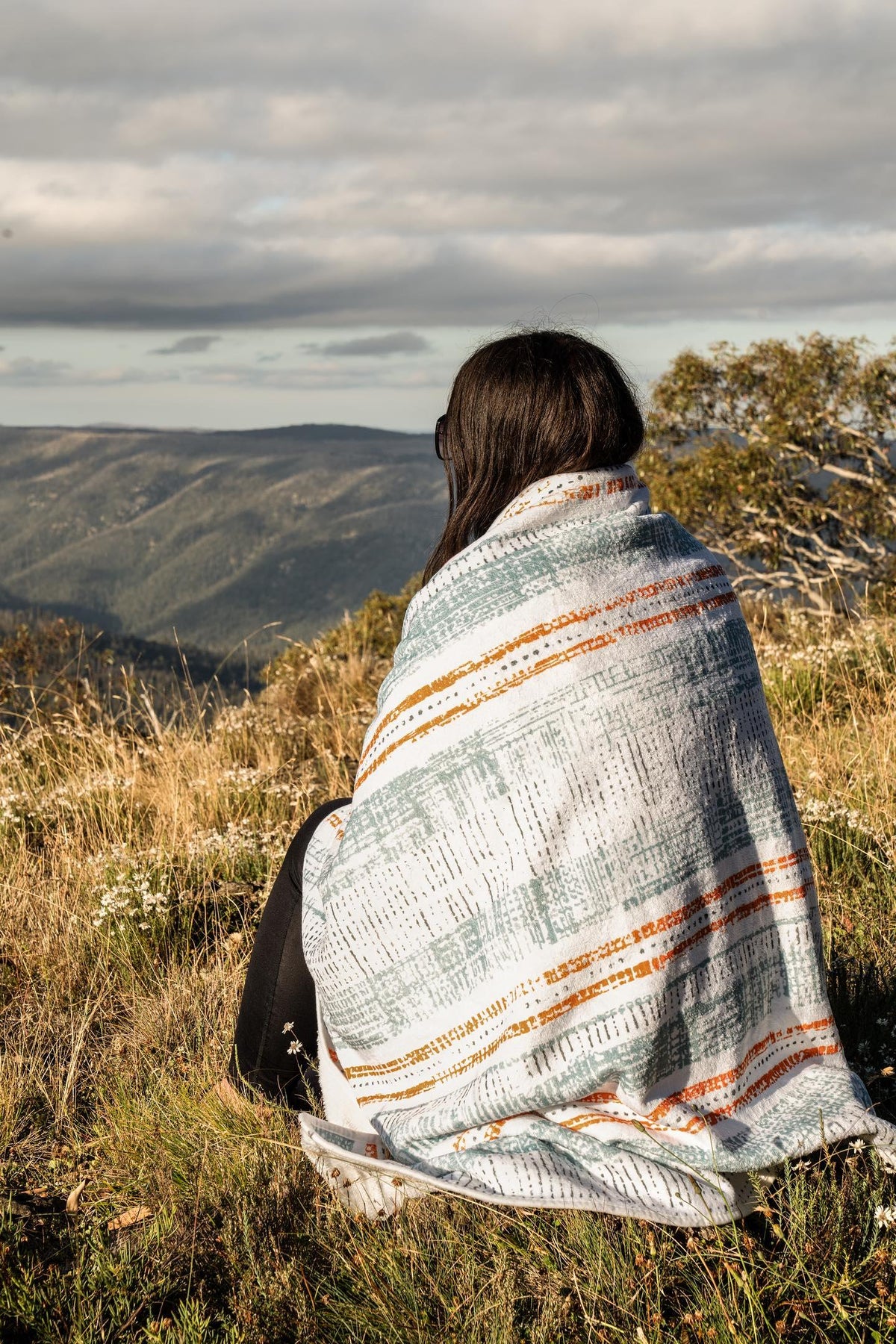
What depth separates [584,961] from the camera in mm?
1681

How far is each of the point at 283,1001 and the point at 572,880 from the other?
831 mm

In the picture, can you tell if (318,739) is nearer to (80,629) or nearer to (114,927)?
(80,629)

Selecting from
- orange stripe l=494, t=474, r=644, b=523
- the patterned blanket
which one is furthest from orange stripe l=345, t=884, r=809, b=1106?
orange stripe l=494, t=474, r=644, b=523

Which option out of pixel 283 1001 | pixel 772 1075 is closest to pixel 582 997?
pixel 772 1075

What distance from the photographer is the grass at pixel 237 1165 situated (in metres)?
1.69

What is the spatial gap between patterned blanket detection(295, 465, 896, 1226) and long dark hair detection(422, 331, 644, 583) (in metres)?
0.07

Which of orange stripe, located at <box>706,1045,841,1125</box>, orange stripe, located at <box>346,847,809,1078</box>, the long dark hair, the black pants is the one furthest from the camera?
the black pants

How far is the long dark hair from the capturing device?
6.29 feet

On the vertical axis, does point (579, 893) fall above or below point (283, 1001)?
above

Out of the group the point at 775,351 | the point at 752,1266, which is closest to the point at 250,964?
the point at 752,1266

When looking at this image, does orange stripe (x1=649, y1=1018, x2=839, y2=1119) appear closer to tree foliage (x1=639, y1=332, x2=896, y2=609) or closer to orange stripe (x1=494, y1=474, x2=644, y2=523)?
orange stripe (x1=494, y1=474, x2=644, y2=523)

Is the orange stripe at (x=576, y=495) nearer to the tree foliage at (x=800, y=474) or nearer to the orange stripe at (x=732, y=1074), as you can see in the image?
the orange stripe at (x=732, y=1074)

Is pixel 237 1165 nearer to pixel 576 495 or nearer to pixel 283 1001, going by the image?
pixel 283 1001

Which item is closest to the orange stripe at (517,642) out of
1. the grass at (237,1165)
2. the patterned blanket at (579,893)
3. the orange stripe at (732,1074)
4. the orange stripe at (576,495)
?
the patterned blanket at (579,893)
